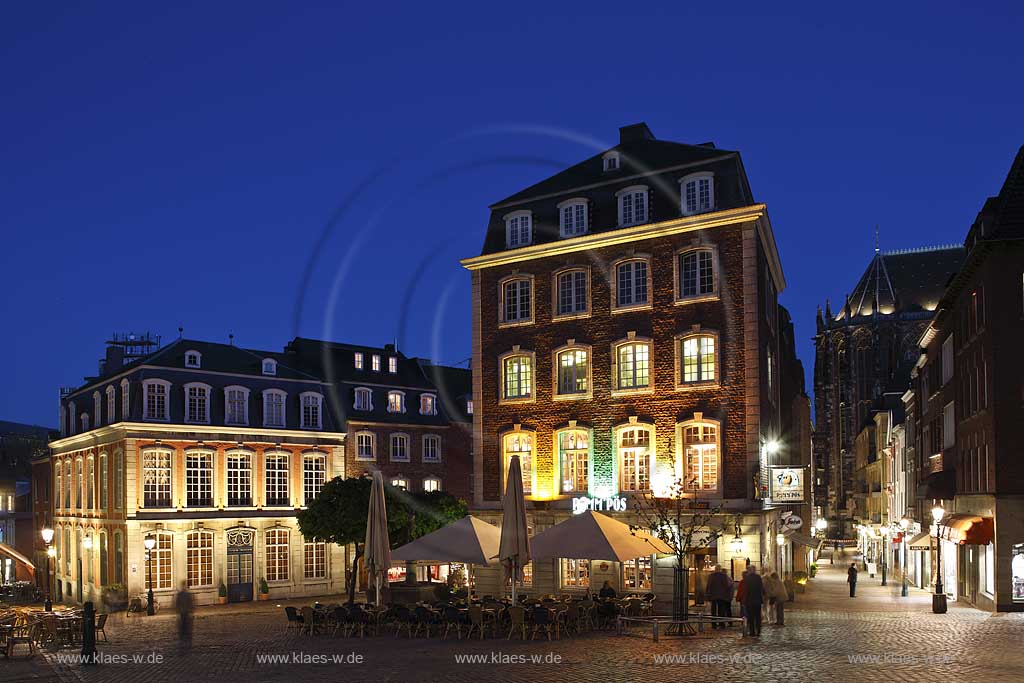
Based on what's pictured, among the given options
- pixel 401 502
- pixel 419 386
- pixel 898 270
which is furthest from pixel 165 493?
pixel 898 270

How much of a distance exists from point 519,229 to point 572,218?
2.41 metres

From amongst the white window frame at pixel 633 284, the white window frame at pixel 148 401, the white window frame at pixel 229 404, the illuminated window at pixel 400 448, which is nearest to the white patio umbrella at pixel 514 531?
the white window frame at pixel 633 284

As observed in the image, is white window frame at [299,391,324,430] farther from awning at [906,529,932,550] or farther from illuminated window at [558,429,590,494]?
awning at [906,529,932,550]

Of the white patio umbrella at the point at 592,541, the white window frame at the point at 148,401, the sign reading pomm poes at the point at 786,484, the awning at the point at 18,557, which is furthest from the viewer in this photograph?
the white window frame at the point at 148,401

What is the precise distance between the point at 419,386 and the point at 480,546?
3403 cm

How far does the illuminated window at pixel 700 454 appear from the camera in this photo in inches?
1388

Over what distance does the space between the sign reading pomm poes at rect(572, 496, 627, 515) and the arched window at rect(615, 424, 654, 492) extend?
0.61 metres

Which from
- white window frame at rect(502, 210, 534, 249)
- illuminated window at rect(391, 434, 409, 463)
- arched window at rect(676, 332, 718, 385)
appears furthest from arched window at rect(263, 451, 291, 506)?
arched window at rect(676, 332, 718, 385)

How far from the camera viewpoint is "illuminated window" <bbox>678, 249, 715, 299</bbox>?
119 ft

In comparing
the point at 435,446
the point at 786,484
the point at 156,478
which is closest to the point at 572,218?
the point at 786,484

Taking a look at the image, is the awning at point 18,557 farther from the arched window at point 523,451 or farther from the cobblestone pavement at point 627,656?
the arched window at point 523,451

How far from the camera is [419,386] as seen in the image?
61406 millimetres

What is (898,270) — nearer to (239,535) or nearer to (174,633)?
(239,535)

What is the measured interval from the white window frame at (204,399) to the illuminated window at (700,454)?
24531 millimetres
